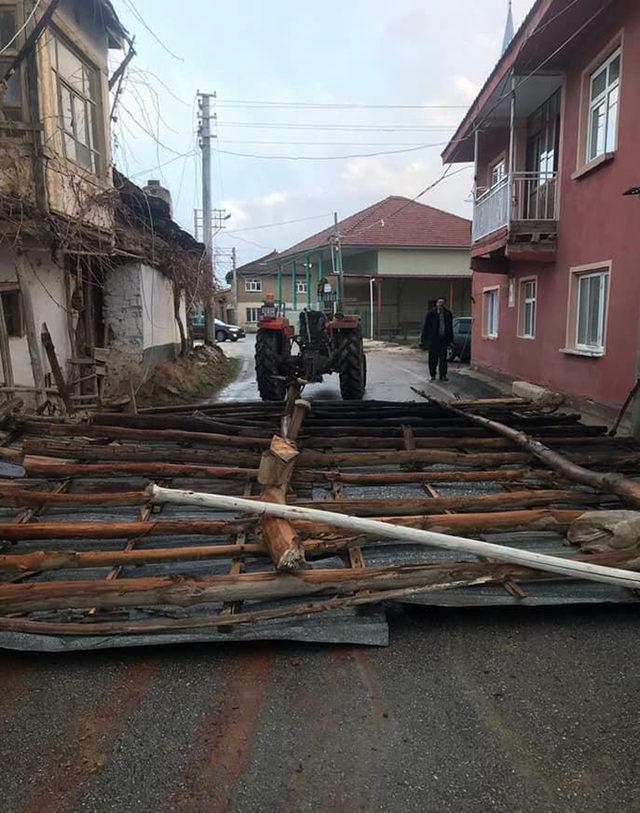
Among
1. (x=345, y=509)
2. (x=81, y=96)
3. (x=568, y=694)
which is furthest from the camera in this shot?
(x=81, y=96)

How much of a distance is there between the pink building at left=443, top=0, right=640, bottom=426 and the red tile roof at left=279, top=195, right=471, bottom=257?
680 inches

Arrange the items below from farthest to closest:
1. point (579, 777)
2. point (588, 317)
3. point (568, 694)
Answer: point (588, 317) < point (568, 694) < point (579, 777)

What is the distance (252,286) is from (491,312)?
42.0 meters

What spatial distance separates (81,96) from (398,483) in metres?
8.29

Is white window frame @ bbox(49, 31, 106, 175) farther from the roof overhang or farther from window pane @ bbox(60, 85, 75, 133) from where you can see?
the roof overhang

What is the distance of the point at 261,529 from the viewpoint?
340 centimetres

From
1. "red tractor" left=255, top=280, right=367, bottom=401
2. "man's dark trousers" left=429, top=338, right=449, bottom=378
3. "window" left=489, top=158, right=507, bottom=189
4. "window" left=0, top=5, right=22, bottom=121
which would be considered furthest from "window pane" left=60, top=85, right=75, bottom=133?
"window" left=489, top=158, right=507, bottom=189

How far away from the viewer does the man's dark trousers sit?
14495 millimetres

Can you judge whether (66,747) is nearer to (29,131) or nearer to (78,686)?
(78,686)

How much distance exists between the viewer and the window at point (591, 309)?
10055mm

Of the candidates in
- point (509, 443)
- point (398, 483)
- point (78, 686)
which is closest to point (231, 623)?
point (78, 686)

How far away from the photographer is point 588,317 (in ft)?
35.6

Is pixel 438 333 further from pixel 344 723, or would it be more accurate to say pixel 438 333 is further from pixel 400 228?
pixel 400 228

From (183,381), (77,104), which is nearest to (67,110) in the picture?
(77,104)
